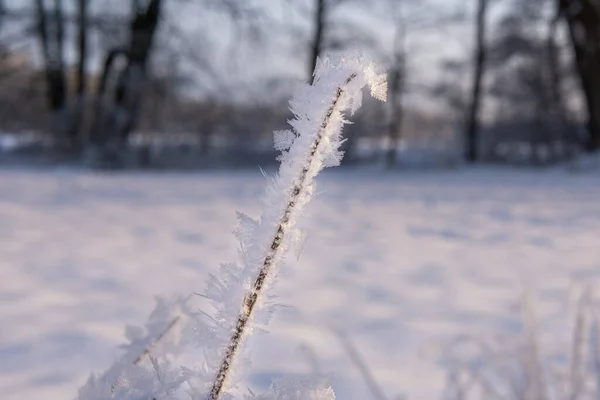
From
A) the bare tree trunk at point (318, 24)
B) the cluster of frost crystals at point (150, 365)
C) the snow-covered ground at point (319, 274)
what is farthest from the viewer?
the bare tree trunk at point (318, 24)

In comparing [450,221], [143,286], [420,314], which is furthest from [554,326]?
[450,221]

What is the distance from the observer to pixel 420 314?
220cm

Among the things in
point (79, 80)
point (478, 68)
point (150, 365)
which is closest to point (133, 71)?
point (79, 80)

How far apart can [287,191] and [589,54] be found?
443 inches

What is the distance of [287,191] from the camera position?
46cm

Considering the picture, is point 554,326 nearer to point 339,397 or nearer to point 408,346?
point 408,346

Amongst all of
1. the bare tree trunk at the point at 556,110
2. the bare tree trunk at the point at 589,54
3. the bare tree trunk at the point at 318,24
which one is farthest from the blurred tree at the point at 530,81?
the bare tree trunk at the point at 318,24

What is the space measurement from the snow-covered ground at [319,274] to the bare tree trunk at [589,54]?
5589mm

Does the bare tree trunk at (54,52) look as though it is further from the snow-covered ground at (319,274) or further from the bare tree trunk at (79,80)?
the snow-covered ground at (319,274)

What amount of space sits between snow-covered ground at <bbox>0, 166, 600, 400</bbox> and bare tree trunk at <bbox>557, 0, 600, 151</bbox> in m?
5.59

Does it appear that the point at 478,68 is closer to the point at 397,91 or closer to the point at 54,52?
the point at 397,91

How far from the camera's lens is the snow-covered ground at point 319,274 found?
5.58 ft

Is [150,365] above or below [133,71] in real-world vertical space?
below

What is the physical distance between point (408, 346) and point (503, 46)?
17276mm
